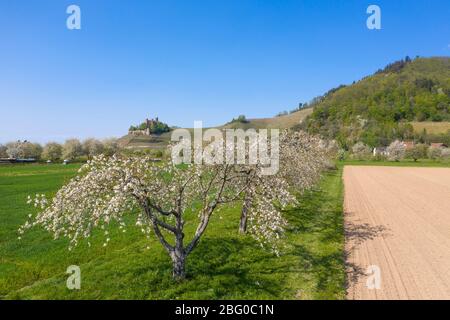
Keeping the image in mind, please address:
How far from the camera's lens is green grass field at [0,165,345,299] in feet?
40.9

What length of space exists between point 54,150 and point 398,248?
5981 inches

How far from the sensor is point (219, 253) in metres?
16.6

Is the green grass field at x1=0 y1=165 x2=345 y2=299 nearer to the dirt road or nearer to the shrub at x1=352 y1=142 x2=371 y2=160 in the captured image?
the dirt road

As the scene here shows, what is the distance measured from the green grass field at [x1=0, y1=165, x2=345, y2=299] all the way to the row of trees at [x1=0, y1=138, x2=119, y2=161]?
4917 inches

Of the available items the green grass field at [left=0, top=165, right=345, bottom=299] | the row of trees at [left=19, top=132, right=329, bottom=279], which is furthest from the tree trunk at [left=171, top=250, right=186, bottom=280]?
the green grass field at [left=0, top=165, right=345, bottom=299]

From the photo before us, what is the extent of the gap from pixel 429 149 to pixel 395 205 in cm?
13374

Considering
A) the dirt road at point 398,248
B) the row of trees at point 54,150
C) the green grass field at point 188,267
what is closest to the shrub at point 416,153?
the dirt road at point 398,248

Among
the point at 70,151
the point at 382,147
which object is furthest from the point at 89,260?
the point at 382,147

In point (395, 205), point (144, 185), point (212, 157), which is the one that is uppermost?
point (212, 157)

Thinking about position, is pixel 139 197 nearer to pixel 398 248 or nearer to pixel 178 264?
pixel 178 264

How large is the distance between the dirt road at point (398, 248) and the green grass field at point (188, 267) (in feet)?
3.69

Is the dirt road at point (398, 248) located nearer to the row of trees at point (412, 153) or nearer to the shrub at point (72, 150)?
the row of trees at point (412, 153)
